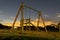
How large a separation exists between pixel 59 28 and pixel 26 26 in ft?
27.9

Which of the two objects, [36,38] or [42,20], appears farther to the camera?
[42,20]

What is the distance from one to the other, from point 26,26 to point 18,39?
1262 cm

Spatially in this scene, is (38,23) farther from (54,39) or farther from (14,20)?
(54,39)

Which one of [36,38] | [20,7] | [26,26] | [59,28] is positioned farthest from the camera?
[59,28]

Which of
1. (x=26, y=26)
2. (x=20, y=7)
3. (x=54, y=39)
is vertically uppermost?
(x=20, y=7)

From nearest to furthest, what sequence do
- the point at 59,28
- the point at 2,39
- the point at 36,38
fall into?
the point at 2,39
the point at 36,38
the point at 59,28

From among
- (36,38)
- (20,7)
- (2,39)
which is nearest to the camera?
(2,39)

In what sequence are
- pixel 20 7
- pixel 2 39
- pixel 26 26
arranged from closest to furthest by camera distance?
pixel 2 39, pixel 20 7, pixel 26 26

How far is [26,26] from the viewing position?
111 ft

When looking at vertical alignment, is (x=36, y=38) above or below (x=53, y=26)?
below

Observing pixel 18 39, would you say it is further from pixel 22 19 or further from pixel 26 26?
pixel 26 26

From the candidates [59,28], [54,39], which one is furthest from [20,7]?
[59,28]

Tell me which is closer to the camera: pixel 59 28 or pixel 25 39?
pixel 25 39

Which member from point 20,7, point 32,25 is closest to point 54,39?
point 20,7
